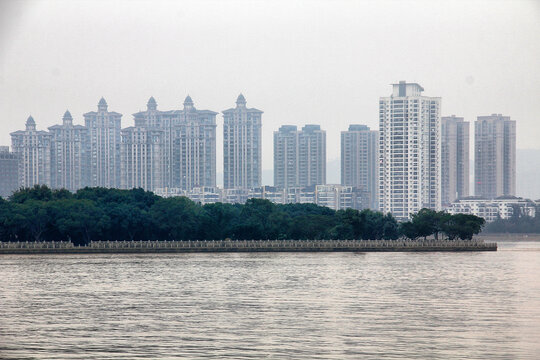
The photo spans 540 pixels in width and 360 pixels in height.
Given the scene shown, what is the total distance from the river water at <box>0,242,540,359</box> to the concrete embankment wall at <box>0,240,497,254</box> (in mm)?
23853

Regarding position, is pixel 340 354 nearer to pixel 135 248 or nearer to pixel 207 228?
pixel 135 248

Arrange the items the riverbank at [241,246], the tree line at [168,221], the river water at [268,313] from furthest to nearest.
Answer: the tree line at [168,221] → the riverbank at [241,246] → the river water at [268,313]

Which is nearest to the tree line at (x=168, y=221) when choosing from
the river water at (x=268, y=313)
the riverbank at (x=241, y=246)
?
the riverbank at (x=241, y=246)

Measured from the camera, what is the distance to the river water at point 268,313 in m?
29.2

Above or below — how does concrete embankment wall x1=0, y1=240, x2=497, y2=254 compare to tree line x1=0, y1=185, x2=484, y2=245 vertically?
below

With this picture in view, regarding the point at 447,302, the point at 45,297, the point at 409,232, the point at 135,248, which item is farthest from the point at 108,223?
the point at 447,302

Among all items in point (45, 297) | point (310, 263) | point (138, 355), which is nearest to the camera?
point (138, 355)

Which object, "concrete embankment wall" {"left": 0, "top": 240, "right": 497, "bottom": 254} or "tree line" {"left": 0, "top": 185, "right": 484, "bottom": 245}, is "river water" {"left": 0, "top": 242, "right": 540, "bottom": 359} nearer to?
"concrete embankment wall" {"left": 0, "top": 240, "right": 497, "bottom": 254}

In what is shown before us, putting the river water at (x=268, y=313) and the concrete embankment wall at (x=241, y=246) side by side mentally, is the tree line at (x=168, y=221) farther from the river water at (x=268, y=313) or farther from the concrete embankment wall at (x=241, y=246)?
the river water at (x=268, y=313)

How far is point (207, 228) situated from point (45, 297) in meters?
57.0

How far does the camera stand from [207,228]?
4070 inches

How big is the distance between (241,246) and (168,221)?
7985 millimetres

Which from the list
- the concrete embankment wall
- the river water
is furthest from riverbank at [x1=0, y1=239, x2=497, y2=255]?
the river water

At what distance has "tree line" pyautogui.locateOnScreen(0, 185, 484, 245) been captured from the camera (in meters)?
94.9
